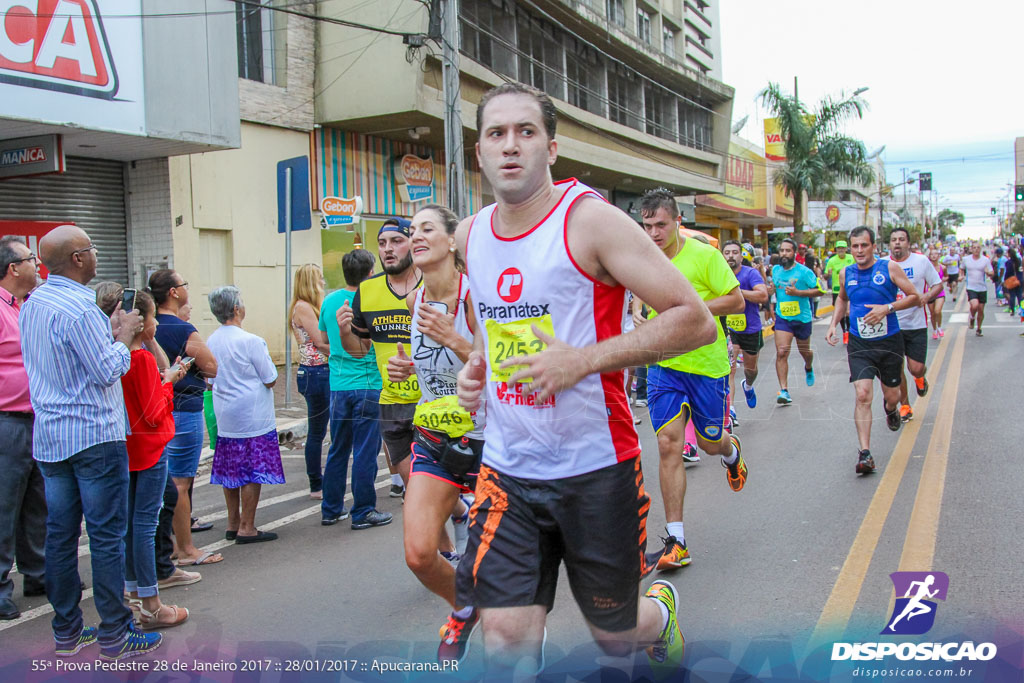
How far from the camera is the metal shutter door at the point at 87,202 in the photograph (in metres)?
11.2

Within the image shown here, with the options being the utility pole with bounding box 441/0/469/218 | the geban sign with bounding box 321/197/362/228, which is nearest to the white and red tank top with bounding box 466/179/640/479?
the utility pole with bounding box 441/0/469/218

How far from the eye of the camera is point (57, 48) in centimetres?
987

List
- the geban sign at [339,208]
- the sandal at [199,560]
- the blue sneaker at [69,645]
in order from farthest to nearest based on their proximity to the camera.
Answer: the geban sign at [339,208] < the sandal at [199,560] < the blue sneaker at [69,645]

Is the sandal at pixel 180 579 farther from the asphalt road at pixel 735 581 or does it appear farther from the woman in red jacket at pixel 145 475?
the woman in red jacket at pixel 145 475

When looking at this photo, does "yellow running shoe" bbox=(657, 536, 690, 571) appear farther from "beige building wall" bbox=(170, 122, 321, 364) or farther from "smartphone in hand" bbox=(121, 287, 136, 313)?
"beige building wall" bbox=(170, 122, 321, 364)

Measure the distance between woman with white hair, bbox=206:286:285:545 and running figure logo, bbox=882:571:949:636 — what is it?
12.6 feet

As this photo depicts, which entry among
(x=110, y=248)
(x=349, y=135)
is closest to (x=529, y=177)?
(x=110, y=248)

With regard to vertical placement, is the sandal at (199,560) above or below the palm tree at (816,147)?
below

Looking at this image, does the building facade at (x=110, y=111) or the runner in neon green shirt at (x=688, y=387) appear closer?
the runner in neon green shirt at (x=688, y=387)

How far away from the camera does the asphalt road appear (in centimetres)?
370

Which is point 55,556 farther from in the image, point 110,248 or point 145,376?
point 110,248

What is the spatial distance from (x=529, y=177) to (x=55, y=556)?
2.92 meters

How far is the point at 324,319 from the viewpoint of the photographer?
6.13 m

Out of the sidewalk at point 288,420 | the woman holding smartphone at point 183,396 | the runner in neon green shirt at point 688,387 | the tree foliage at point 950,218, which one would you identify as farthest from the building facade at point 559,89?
the tree foliage at point 950,218
